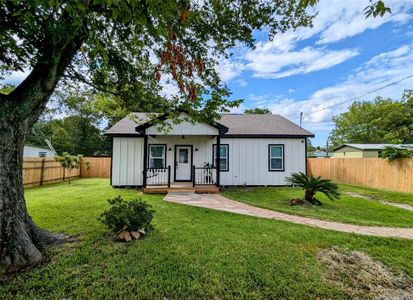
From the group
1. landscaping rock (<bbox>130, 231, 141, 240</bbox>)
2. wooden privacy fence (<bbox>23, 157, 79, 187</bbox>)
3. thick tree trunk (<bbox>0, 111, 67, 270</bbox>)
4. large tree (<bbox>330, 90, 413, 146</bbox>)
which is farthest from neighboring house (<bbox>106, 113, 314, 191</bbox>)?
large tree (<bbox>330, 90, 413, 146</bbox>)

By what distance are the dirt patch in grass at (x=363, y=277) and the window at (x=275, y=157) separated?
27.8 feet

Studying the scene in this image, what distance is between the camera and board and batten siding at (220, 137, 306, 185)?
12.4 m

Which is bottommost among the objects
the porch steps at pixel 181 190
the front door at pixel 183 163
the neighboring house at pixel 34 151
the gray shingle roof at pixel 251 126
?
the porch steps at pixel 181 190

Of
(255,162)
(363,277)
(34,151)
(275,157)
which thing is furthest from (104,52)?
(34,151)

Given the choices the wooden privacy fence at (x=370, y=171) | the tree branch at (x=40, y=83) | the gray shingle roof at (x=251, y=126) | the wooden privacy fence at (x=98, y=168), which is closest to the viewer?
the tree branch at (x=40, y=83)

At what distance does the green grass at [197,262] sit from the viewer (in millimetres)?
2826

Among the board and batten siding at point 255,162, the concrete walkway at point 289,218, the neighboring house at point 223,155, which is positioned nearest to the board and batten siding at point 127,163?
the neighboring house at point 223,155

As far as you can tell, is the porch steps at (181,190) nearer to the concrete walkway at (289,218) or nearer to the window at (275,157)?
the concrete walkway at (289,218)

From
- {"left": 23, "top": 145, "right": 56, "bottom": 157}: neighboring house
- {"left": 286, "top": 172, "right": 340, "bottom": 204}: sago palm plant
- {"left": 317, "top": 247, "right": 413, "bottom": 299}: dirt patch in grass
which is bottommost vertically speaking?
{"left": 317, "top": 247, "right": 413, "bottom": 299}: dirt patch in grass

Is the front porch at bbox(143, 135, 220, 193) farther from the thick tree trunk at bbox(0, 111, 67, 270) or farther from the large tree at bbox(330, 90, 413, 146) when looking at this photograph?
the large tree at bbox(330, 90, 413, 146)

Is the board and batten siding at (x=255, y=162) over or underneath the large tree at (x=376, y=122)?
underneath

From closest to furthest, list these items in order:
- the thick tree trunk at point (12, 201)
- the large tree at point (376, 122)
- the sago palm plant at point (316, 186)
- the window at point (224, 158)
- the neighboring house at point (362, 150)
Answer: the thick tree trunk at point (12, 201) → the sago palm plant at point (316, 186) → the window at point (224, 158) → the neighboring house at point (362, 150) → the large tree at point (376, 122)

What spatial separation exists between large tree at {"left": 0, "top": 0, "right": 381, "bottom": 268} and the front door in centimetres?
688

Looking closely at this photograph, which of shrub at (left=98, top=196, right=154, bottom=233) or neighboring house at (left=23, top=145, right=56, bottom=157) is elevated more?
neighboring house at (left=23, top=145, right=56, bottom=157)
